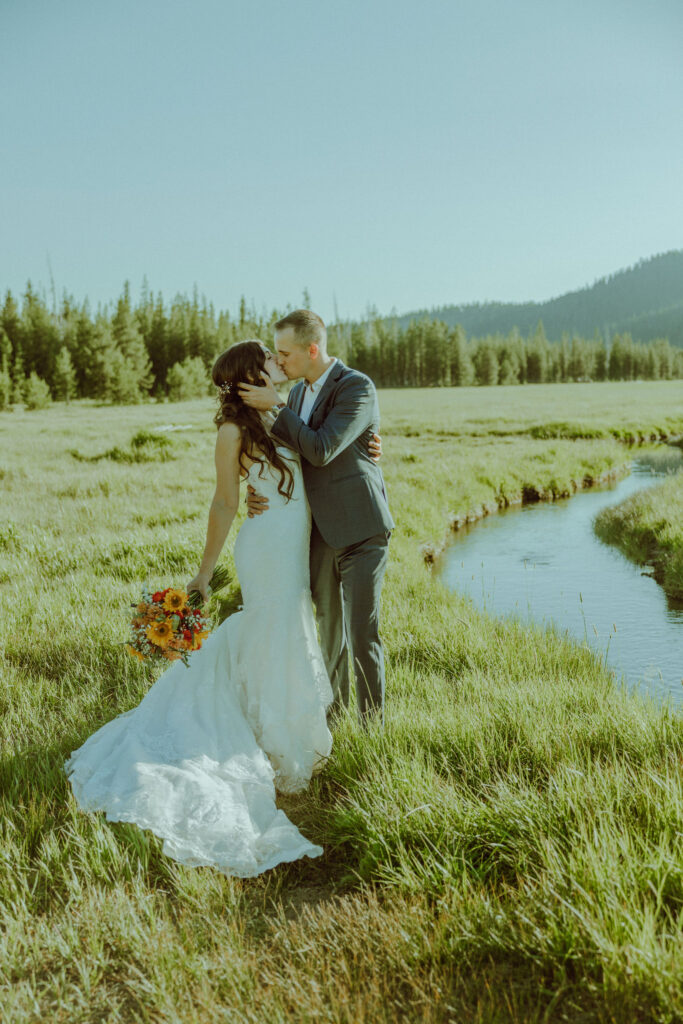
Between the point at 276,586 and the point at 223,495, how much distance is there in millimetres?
695

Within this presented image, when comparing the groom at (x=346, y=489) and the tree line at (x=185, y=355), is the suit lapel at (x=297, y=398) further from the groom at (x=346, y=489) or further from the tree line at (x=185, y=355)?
the tree line at (x=185, y=355)

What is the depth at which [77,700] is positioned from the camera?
5.62 metres

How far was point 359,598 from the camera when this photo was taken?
483 cm

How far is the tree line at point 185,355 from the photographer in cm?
6931

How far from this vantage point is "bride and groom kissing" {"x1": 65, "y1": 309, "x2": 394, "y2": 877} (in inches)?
170

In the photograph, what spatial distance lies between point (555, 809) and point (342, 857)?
1.15m

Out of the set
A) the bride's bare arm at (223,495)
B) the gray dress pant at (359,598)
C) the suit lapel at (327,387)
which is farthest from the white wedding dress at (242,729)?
the suit lapel at (327,387)

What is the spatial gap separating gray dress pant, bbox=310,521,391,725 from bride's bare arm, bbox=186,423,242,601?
69cm

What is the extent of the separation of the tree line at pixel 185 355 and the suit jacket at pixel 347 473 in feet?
78.4

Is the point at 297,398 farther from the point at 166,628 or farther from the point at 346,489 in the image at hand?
the point at 166,628

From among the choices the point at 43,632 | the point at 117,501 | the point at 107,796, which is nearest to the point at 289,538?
the point at 107,796

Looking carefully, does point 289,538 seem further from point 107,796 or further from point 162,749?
point 107,796

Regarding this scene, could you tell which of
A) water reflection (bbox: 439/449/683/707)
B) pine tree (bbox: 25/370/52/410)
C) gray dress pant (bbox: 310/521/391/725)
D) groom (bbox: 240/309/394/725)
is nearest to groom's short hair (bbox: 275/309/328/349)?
groom (bbox: 240/309/394/725)

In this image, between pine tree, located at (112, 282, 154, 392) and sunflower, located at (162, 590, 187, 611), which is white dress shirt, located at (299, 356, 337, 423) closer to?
sunflower, located at (162, 590, 187, 611)
